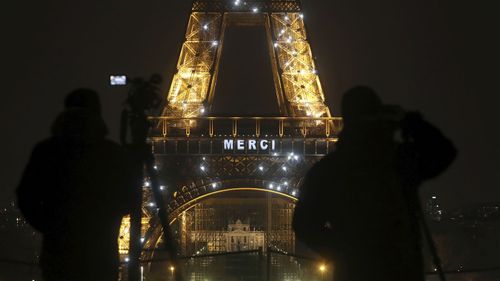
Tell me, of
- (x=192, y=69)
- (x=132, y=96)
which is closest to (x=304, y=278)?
(x=192, y=69)

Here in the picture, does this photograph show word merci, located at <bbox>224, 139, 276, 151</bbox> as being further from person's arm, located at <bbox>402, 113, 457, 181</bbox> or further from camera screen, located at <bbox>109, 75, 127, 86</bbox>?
person's arm, located at <bbox>402, 113, 457, 181</bbox>

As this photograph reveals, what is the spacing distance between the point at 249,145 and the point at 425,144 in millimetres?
21061

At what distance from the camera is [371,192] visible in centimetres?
332

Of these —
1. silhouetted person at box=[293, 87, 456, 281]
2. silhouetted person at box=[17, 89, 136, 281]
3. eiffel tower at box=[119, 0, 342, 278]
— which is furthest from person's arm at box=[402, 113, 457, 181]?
eiffel tower at box=[119, 0, 342, 278]

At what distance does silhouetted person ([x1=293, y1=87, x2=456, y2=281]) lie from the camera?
10.7 ft

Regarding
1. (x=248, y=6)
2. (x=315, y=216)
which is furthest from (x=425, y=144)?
(x=248, y=6)

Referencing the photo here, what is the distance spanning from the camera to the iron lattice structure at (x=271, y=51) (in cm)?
2450

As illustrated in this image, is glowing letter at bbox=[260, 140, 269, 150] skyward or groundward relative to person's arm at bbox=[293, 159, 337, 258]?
skyward

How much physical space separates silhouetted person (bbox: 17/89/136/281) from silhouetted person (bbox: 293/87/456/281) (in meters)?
0.92

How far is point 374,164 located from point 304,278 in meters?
13.4

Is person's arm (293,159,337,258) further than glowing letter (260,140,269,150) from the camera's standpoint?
No

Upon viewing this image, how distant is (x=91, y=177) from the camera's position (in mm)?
3689

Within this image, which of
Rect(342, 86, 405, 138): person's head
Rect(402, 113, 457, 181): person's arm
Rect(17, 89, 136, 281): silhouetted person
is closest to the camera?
Rect(342, 86, 405, 138): person's head

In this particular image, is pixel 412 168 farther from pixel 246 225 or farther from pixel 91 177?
pixel 246 225
